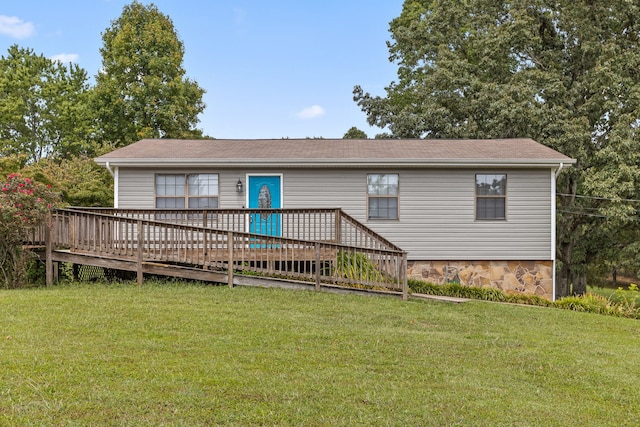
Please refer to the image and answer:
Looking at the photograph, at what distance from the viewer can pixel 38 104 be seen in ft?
107

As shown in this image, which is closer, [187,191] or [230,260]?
[230,260]

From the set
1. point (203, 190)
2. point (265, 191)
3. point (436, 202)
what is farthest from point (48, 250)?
point (436, 202)

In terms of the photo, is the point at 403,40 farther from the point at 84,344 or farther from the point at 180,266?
the point at 84,344

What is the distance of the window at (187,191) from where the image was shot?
1276 cm

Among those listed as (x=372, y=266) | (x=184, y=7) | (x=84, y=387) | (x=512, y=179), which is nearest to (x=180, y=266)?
(x=372, y=266)

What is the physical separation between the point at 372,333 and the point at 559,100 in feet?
50.8

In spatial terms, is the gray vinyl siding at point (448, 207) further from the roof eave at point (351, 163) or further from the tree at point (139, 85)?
the tree at point (139, 85)

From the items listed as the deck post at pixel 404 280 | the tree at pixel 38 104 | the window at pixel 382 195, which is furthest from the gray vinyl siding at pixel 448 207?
the tree at pixel 38 104

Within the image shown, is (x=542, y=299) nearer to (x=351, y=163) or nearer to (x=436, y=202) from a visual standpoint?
(x=436, y=202)

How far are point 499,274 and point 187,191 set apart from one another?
7.92m

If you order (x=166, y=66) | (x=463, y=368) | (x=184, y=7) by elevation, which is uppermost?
(x=184, y=7)

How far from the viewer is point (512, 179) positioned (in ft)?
42.5

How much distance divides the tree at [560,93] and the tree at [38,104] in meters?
19.7

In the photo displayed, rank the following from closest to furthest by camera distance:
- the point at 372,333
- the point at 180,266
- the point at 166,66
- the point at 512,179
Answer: the point at 372,333 < the point at 180,266 < the point at 512,179 < the point at 166,66
